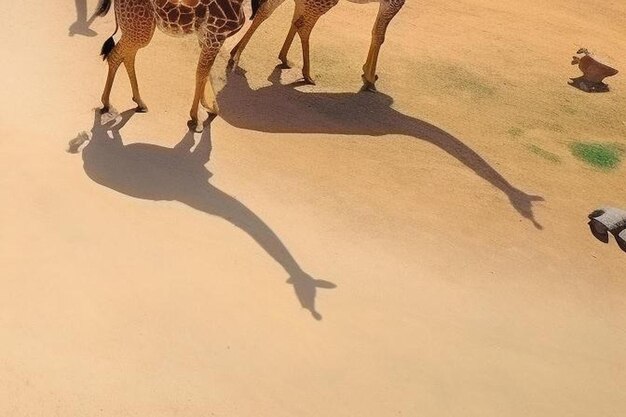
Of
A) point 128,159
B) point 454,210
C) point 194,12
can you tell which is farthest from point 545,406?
point 194,12

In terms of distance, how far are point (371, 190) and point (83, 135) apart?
7.94 ft

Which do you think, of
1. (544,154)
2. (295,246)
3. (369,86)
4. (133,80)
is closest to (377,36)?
(369,86)

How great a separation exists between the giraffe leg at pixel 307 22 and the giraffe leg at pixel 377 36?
49cm

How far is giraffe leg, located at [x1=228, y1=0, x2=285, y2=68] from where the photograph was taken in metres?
6.73

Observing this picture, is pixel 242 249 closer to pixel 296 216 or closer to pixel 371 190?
pixel 296 216

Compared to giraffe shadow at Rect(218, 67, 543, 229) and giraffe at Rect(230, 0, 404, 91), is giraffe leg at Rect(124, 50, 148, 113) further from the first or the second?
giraffe at Rect(230, 0, 404, 91)

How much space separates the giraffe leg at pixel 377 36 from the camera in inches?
266

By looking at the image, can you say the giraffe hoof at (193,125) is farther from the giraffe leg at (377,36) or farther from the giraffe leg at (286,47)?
the giraffe leg at (377,36)

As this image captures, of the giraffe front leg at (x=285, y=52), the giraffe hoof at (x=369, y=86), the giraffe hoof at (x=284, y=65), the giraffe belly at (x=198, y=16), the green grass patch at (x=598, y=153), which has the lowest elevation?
the green grass patch at (x=598, y=153)

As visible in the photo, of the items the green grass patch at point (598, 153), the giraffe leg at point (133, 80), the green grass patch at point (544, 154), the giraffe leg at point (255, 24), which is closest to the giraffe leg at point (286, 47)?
the giraffe leg at point (255, 24)

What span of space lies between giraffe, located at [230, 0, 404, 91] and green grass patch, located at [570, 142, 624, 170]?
7.21 ft

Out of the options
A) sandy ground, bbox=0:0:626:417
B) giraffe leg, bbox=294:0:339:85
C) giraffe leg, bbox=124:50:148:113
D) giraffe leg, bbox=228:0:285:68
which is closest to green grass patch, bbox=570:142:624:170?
sandy ground, bbox=0:0:626:417

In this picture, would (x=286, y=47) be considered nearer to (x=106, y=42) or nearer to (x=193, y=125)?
(x=193, y=125)

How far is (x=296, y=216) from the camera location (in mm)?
5148
